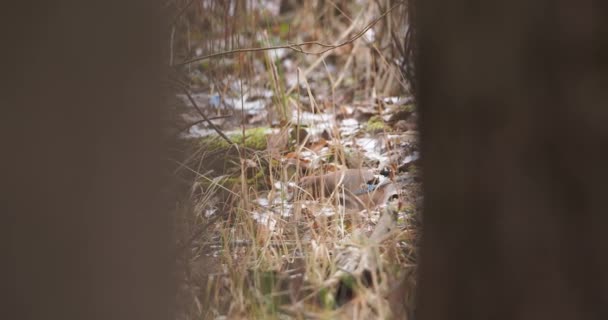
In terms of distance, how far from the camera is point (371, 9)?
10.2 feet

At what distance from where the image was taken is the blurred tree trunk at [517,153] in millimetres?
810

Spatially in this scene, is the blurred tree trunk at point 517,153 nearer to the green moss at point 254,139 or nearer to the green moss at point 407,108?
the green moss at point 407,108

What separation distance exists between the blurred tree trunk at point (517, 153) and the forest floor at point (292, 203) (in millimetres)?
612

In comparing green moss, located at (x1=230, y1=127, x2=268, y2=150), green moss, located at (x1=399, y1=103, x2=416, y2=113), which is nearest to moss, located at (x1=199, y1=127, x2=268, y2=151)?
green moss, located at (x1=230, y1=127, x2=268, y2=150)

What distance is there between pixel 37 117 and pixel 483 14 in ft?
2.45

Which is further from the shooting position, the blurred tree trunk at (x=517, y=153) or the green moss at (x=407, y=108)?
the green moss at (x=407, y=108)

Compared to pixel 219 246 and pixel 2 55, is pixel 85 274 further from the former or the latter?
pixel 219 246

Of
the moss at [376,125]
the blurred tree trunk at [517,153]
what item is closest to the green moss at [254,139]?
the moss at [376,125]

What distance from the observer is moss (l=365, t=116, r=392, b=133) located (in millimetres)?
2623

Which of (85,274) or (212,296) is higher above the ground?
(85,274)

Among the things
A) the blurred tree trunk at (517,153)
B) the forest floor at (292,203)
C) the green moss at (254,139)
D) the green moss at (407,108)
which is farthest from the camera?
the green moss at (254,139)

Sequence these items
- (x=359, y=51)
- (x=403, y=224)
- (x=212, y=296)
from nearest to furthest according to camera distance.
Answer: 1. (x=212, y=296)
2. (x=403, y=224)
3. (x=359, y=51)

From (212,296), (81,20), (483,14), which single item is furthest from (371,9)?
(483,14)

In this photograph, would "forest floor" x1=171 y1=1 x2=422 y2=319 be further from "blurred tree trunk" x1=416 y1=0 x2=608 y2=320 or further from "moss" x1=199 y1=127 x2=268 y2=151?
"blurred tree trunk" x1=416 y1=0 x2=608 y2=320
